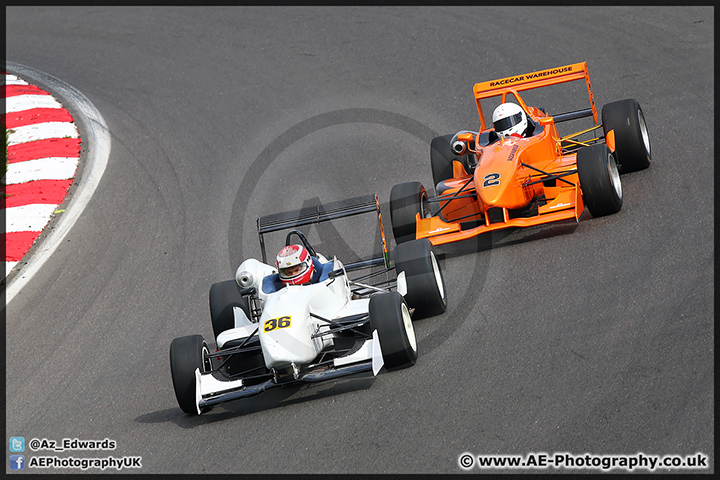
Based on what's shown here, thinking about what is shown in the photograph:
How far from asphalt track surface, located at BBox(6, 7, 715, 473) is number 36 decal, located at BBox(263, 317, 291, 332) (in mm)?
739

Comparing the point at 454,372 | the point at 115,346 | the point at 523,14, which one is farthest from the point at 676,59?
the point at 115,346

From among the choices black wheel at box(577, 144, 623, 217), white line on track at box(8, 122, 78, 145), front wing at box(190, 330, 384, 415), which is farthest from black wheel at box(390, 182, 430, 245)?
white line on track at box(8, 122, 78, 145)

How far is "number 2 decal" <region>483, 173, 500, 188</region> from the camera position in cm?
908

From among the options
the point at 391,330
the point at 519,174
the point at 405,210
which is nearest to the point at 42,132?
the point at 405,210

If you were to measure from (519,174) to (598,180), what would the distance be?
88 centimetres

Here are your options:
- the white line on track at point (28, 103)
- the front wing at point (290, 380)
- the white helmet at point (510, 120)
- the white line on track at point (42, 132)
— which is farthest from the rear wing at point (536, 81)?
the white line on track at point (28, 103)

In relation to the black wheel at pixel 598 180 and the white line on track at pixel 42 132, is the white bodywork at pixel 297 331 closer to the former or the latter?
the black wheel at pixel 598 180

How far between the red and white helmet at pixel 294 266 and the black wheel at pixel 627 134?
4.50 m

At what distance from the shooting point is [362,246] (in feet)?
34.8

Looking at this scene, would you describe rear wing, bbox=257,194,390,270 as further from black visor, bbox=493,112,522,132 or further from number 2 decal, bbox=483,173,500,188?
black visor, bbox=493,112,522,132

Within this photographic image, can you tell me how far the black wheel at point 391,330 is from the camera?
7.02m

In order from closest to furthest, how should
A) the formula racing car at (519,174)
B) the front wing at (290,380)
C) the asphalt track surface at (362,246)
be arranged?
1. the asphalt track surface at (362,246)
2. the front wing at (290,380)
3. the formula racing car at (519,174)

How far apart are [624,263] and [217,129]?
341 inches

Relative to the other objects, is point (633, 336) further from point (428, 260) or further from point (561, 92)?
point (561, 92)
